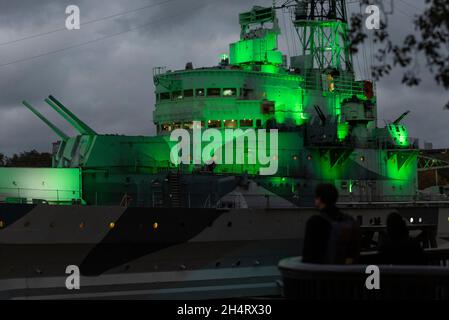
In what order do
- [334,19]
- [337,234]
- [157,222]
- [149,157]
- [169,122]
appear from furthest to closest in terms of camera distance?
[334,19] → [169,122] → [149,157] → [157,222] → [337,234]

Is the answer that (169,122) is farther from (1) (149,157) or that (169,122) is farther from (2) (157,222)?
(2) (157,222)

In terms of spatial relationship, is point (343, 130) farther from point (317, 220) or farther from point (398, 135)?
point (317, 220)

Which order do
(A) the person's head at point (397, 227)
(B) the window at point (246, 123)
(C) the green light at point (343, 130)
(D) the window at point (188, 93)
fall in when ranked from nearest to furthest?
(A) the person's head at point (397, 227)
(B) the window at point (246, 123)
(D) the window at point (188, 93)
(C) the green light at point (343, 130)

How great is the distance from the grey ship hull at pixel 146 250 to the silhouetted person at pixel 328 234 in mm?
14805

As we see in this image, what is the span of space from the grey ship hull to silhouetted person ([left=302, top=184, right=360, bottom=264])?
14805 millimetres

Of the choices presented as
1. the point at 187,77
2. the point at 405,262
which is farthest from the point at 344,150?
the point at 405,262

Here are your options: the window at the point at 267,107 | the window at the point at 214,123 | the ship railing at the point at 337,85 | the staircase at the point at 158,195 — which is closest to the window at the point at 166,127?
the window at the point at 214,123

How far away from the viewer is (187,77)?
29016mm

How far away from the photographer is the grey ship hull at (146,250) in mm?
21625

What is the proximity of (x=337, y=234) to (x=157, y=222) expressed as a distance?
15601 mm

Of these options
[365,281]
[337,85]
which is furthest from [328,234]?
[337,85]

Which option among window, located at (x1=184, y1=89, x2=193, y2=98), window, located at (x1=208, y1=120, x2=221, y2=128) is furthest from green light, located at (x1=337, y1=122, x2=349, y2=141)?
window, located at (x1=184, y1=89, x2=193, y2=98)

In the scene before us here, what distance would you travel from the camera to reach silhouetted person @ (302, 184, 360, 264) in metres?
7.73

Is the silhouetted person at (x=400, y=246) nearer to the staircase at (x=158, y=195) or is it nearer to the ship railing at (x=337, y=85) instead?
the staircase at (x=158, y=195)
